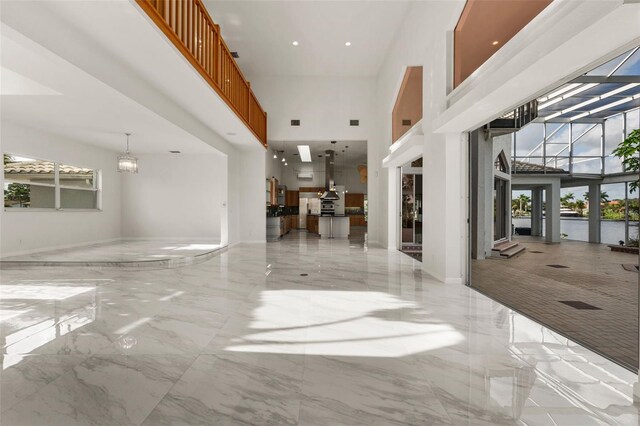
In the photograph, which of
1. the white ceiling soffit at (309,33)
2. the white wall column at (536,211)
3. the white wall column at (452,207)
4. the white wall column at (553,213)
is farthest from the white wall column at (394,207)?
the white wall column at (536,211)

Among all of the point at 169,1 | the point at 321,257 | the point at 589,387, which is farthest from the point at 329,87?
the point at 589,387

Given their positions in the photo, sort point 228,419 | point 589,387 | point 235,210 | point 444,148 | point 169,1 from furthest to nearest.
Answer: point 235,210 → point 444,148 → point 169,1 → point 589,387 → point 228,419

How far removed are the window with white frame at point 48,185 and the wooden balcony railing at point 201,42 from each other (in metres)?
5.46

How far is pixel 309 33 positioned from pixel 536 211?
43.7 ft

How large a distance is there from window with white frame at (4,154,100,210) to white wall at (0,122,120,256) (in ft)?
0.61

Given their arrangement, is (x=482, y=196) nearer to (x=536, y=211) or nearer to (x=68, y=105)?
(x=536, y=211)

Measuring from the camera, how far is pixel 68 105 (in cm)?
563

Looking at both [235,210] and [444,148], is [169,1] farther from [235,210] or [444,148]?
[235,210]

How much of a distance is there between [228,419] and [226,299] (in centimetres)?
239

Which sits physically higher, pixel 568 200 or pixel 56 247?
pixel 568 200

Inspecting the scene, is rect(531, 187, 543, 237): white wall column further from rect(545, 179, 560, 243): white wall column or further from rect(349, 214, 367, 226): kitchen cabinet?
rect(349, 214, 367, 226): kitchen cabinet

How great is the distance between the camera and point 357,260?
700 centimetres

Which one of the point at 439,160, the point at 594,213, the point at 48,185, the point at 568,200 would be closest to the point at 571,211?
the point at 568,200

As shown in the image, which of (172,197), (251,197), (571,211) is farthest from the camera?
(571,211)
